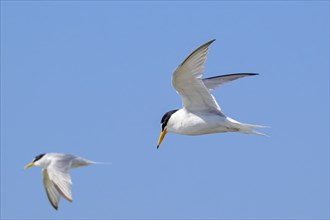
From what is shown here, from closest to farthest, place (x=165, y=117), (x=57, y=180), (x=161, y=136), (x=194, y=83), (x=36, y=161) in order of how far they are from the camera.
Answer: (x=194, y=83), (x=57, y=180), (x=165, y=117), (x=161, y=136), (x=36, y=161)

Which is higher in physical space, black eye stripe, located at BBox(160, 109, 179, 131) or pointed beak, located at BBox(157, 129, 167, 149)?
black eye stripe, located at BBox(160, 109, 179, 131)

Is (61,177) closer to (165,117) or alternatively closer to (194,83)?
(165,117)

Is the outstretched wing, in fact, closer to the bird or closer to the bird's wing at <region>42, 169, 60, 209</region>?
the bird's wing at <region>42, 169, 60, 209</region>

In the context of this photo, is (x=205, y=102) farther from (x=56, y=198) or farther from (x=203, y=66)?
(x=56, y=198)

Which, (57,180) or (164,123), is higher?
(164,123)

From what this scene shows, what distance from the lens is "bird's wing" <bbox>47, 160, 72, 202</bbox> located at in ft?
37.4

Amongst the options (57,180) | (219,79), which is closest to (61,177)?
(57,180)

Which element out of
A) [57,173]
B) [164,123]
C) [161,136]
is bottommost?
[161,136]

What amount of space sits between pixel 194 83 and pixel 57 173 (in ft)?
7.67

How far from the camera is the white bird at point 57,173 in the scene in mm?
11484

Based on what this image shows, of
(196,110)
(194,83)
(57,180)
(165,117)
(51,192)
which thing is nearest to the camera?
(194,83)

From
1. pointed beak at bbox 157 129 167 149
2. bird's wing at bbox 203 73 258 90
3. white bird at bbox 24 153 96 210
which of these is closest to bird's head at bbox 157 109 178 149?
pointed beak at bbox 157 129 167 149

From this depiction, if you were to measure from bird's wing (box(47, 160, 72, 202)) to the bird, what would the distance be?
1.69 meters

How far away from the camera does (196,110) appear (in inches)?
467
